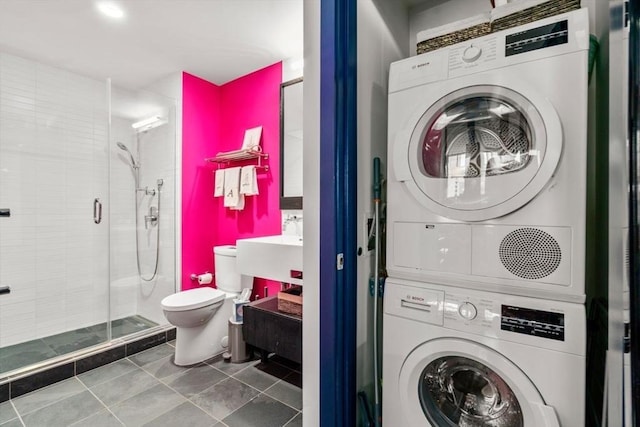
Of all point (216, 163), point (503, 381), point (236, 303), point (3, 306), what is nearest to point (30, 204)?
point (3, 306)

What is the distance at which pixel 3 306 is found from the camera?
2502 mm

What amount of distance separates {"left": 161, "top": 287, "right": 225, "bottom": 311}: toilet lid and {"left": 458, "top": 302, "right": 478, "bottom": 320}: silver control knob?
1805mm

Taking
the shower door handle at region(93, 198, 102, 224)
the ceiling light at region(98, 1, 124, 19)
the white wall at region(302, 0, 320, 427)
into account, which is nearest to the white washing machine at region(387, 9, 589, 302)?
the white wall at region(302, 0, 320, 427)

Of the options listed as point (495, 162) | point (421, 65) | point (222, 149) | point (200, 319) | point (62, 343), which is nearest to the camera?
point (495, 162)

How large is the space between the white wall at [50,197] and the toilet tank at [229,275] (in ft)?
3.66

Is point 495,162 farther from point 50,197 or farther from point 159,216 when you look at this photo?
point 50,197

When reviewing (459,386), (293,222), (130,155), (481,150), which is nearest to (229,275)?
(293,222)

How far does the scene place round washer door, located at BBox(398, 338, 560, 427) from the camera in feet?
3.23

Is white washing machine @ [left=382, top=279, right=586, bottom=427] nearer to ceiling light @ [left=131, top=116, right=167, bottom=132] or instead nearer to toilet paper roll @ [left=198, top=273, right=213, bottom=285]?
toilet paper roll @ [left=198, top=273, right=213, bottom=285]

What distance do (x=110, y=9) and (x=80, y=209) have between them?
6.11ft

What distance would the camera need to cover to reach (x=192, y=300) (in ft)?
7.36

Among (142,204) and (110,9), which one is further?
(142,204)

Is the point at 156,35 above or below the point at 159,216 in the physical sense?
above

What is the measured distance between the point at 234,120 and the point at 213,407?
8.23 feet
